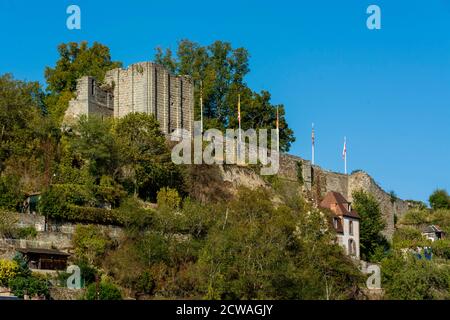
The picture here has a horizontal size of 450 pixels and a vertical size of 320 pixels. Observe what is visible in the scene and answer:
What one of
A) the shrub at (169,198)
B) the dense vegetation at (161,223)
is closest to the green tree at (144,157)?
the dense vegetation at (161,223)

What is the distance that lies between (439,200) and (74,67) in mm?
24071

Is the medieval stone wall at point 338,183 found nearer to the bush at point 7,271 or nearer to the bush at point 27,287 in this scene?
the bush at point 27,287

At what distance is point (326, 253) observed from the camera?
45.6 m

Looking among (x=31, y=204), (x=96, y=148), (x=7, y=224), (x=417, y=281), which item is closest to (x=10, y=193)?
(x=31, y=204)

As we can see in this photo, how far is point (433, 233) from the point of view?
205 ft

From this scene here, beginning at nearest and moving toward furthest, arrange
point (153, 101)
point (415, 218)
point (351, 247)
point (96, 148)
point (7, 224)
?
point (7, 224), point (96, 148), point (351, 247), point (153, 101), point (415, 218)

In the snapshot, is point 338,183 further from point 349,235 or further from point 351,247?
point 351,247

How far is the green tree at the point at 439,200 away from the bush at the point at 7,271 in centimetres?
3675

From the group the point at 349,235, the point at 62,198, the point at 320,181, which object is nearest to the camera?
the point at 62,198

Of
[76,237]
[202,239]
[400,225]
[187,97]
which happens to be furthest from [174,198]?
[400,225]

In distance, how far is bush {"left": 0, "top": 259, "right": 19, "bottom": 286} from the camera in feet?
124
